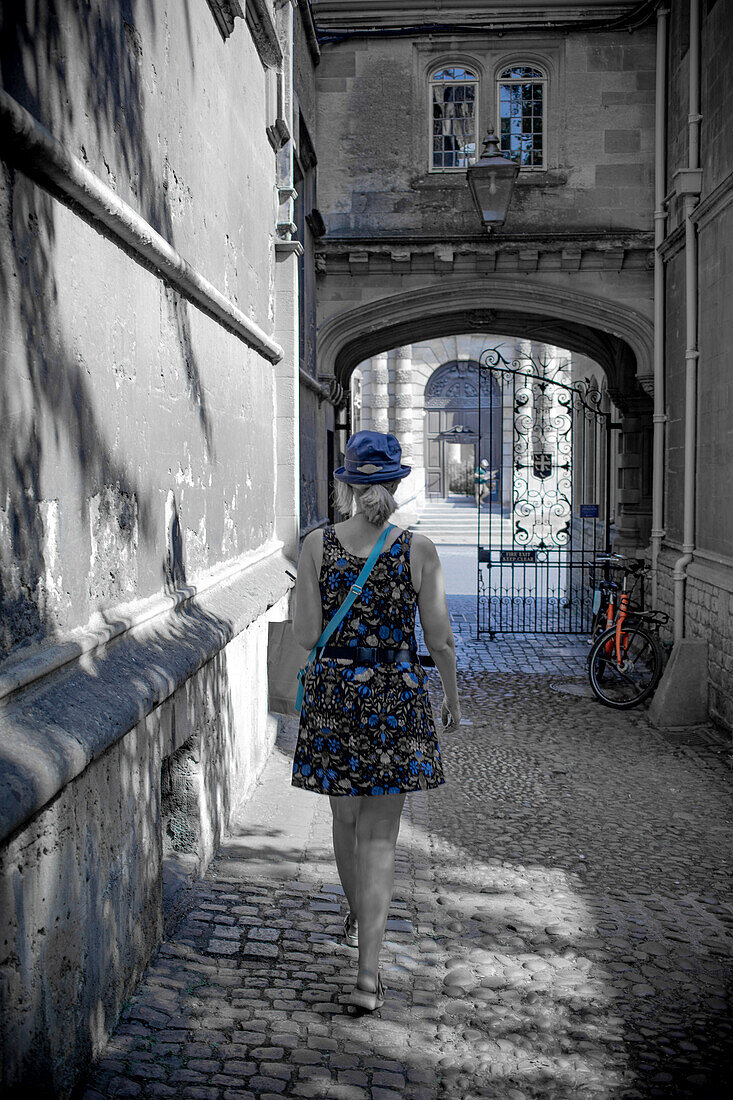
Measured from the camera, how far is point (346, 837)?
11.8ft

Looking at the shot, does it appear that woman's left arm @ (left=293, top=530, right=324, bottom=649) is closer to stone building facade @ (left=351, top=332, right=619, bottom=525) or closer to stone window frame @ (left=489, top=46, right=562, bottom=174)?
stone window frame @ (left=489, top=46, right=562, bottom=174)

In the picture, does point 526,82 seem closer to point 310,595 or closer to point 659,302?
point 659,302

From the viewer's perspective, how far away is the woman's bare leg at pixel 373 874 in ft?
11.1

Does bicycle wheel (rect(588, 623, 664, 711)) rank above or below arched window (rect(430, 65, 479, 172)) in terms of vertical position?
below

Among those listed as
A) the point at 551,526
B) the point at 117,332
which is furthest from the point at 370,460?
the point at 551,526

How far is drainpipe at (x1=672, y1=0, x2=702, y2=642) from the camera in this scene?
358 inches

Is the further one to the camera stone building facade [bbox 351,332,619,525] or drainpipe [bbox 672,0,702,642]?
stone building facade [bbox 351,332,619,525]

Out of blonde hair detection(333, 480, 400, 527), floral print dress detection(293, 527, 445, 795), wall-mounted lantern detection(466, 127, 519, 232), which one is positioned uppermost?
wall-mounted lantern detection(466, 127, 519, 232)


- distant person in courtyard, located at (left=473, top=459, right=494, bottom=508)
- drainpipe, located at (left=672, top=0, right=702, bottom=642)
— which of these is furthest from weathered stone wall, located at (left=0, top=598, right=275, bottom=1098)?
distant person in courtyard, located at (left=473, top=459, right=494, bottom=508)

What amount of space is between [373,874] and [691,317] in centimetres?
718

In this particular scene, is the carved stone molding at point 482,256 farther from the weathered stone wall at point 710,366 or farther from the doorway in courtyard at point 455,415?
the doorway in courtyard at point 455,415

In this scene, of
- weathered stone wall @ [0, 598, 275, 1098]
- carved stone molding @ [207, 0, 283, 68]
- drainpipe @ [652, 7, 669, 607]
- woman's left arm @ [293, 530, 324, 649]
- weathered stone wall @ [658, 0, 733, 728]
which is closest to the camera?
weathered stone wall @ [0, 598, 275, 1098]

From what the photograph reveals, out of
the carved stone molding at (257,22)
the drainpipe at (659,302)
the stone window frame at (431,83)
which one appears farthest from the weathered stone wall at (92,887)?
the stone window frame at (431,83)

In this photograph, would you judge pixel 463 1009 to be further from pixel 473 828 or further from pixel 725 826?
pixel 725 826
